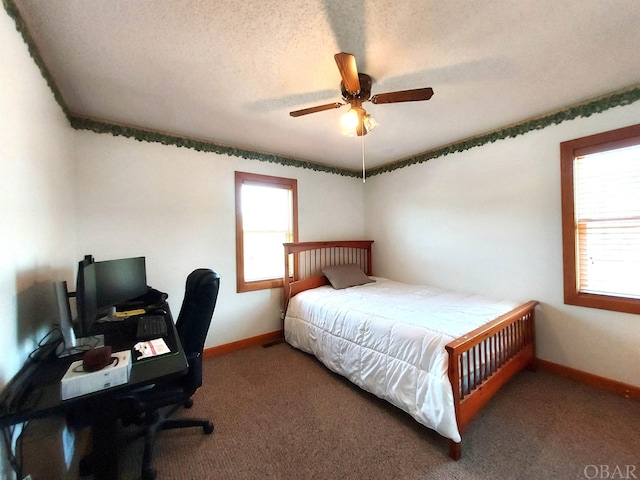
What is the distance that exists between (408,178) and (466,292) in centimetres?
164

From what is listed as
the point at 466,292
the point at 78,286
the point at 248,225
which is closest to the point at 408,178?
the point at 466,292

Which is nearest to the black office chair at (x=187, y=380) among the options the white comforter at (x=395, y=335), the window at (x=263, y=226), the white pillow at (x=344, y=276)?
the white comforter at (x=395, y=335)

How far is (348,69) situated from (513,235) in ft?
7.85

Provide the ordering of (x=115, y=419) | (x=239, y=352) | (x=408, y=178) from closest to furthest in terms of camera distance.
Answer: (x=115, y=419) → (x=239, y=352) → (x=408, y=178)

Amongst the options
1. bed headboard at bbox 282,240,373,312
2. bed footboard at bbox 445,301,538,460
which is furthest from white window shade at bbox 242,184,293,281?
bed footboard at bbox 445,301,538,460

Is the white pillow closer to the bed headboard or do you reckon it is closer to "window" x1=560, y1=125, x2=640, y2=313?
the bed headboard

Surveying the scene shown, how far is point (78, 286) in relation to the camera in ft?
4.67

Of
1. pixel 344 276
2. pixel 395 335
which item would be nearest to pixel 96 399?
pixel 395 335

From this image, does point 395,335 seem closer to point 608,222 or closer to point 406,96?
point 406,96

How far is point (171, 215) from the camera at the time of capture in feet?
9.05

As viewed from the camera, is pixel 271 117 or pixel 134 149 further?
pixel 134 149

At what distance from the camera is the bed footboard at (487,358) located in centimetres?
158

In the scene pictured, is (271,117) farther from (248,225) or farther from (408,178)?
(408,178)

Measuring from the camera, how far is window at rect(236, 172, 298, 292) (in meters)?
3.18
